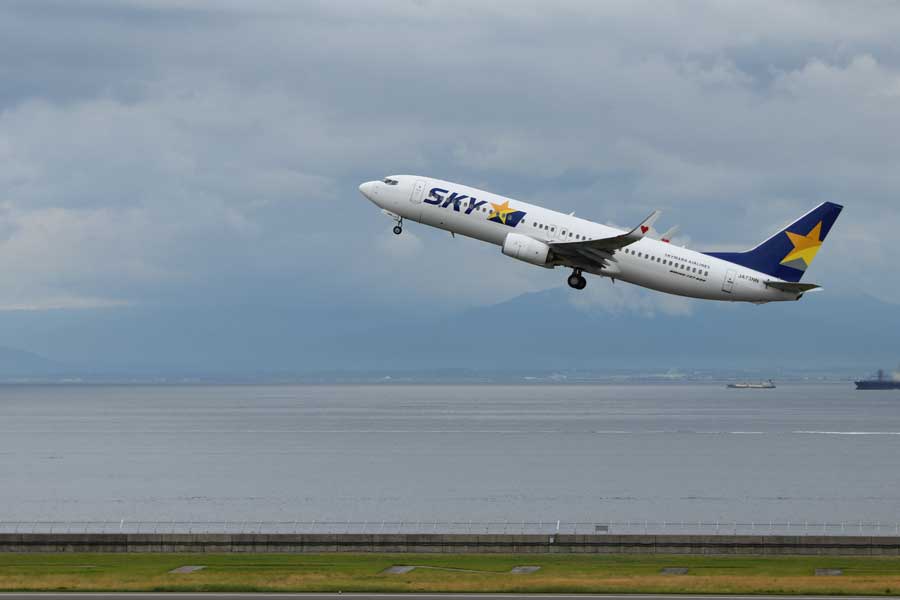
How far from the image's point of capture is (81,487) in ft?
584

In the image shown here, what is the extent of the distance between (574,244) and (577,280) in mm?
2765

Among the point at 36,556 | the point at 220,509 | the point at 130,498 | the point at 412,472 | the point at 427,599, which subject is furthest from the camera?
the point at 412,472

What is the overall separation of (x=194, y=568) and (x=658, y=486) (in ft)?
378

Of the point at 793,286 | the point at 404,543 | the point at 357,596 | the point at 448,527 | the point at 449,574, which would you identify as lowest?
the point at 448,527

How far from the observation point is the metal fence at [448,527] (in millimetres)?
123312

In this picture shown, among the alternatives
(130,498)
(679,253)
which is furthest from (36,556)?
(130,498)

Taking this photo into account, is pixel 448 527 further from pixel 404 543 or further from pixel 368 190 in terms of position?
pixel 404 543

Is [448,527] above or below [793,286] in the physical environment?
below

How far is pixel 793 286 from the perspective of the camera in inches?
3991

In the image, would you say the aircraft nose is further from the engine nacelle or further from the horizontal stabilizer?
the horizontal stabilizer

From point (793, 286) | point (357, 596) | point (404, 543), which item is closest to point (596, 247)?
point (793, 286)

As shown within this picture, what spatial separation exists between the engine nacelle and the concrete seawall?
27.7 meters

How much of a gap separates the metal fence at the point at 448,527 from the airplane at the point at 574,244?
25957 millimetres

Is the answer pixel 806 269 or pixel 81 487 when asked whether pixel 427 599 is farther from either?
pixel 81 487
